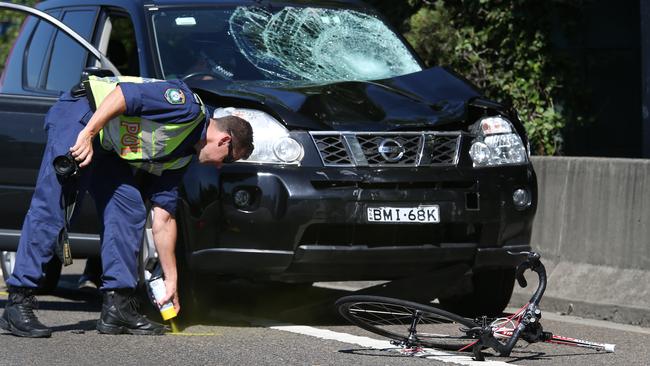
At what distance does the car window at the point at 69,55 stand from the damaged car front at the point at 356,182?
0.90 meters

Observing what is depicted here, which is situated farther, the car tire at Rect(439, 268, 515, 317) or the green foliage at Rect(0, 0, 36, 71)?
the green foliage at Rect(0, 0, 36, 71)

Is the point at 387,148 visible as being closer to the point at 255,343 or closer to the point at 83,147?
the point at 255,343

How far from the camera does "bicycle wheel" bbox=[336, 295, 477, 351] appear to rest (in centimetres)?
709

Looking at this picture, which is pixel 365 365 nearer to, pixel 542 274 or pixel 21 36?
pixel 542 274

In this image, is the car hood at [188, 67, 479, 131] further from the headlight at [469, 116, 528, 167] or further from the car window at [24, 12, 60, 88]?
the car window at [24, 12, 60, 88]

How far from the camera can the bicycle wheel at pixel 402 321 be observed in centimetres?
709

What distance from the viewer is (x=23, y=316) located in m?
7.89

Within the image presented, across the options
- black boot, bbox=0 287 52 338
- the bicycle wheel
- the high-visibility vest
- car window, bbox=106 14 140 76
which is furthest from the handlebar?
car window, bbox=106 14 140 76

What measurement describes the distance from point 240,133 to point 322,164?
0.59m

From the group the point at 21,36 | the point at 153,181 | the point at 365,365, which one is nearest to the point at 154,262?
the point at 153,181

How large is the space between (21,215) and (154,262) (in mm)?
975

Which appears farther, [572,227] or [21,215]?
[572,227]

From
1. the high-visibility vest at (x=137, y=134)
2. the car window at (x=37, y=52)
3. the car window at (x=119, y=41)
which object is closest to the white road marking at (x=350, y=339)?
the high-visibility vest at (x=137, y=134)

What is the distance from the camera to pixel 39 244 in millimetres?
7863
